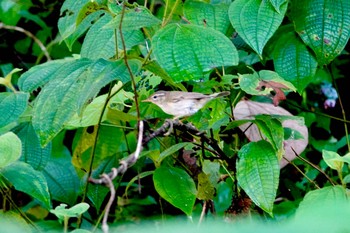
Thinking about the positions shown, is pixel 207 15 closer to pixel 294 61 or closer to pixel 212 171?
pixel 294 61

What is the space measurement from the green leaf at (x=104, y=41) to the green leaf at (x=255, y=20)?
0.64 feet

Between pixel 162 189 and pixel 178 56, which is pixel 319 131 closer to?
pixel 162 189

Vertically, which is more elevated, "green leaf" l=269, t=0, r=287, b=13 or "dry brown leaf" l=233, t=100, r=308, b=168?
"green leaf" l=269, t=0, r=287, b=13

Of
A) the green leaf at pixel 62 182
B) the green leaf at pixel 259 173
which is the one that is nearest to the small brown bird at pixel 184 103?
the green leaf at pixel 259 173

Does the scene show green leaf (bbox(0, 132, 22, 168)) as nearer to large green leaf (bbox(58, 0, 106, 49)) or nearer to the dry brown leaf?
large green leaf (bbox(58, 0, 106, 49))

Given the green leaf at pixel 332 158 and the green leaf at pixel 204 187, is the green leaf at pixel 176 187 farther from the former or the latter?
the green leaf at pixel 332 158

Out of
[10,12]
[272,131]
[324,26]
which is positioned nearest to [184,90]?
[272,131]

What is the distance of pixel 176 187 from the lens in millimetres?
1324

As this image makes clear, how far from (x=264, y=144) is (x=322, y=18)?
0.93 ft

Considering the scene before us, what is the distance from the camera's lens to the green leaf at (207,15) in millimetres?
1318

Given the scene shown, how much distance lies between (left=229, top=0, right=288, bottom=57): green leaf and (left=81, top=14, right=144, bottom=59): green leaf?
195 mm

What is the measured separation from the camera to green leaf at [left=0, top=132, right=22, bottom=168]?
1.22 metres

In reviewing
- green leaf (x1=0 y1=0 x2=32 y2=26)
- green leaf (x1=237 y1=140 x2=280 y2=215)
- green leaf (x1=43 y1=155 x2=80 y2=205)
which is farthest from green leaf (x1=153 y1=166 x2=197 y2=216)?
green leaf (x1=0 y1=0 x2=32 y2=26)

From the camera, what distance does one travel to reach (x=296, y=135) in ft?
5.22
